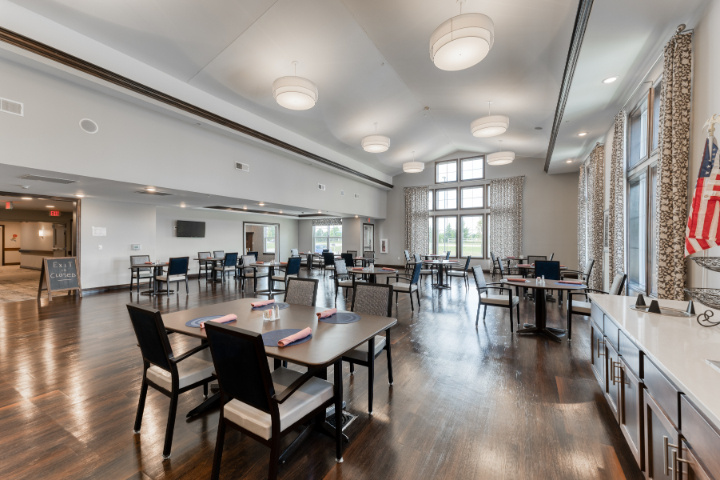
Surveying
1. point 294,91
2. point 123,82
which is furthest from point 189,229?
point 294,91

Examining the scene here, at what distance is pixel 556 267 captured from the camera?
5.16 meters

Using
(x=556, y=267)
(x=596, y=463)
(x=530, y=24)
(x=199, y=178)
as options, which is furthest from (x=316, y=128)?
(x=596, y=463)

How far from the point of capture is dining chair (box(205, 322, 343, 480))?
4.79 feet

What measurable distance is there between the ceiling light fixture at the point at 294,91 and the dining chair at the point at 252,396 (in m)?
3.60

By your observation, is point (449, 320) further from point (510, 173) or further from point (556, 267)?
point (510, 173)

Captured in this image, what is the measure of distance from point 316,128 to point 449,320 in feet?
17.8

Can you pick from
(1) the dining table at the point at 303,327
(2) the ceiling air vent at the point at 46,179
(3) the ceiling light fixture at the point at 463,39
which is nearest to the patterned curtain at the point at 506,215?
(3) the ceiling light fixture at the point at 463,39

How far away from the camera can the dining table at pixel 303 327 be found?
5.57 feet

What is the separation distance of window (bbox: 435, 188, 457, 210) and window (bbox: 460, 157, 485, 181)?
2.24 feet

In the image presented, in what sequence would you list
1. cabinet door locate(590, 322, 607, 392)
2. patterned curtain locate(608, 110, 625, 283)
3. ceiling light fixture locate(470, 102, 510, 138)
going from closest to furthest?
cabinet door locate(590, 322, 607, 392) < patterned curtain locate(608, 110, 625, 283) < ceiling light fixture locate(470, 102, 510, 138)

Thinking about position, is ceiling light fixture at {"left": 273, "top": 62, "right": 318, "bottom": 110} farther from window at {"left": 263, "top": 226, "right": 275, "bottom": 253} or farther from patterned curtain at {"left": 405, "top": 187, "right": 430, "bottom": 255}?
window at {"left": 263, "top": 226, "right": 275, "bottom": 253}

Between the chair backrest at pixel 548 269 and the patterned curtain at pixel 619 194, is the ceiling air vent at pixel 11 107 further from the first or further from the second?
the patterned curtain at pixel 619 194

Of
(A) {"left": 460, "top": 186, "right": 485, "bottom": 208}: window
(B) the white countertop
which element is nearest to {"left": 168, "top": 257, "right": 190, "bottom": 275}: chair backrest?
(B) the white countertop

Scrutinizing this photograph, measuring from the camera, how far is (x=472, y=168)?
38.8 ft
